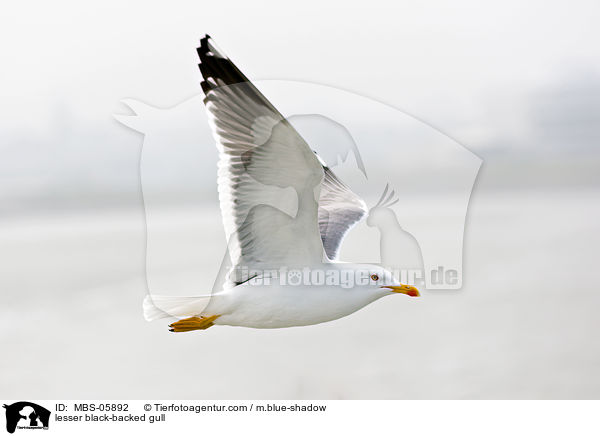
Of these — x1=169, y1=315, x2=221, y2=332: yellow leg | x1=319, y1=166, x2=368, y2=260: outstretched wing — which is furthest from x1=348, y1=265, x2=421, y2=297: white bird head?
x1=169, y1=315, x2=221, y2=332: yellow leg

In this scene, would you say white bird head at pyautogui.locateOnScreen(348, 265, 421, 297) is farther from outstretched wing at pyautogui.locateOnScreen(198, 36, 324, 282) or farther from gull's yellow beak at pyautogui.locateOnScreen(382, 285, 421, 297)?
outstretched wing at pyautogui.locateOnScreen(198, 36, 324, 282)

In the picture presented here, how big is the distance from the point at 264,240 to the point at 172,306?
2.03 ft

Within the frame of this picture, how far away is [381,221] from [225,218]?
1.41 metres

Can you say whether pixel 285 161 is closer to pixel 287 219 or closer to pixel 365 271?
pixel 287 219

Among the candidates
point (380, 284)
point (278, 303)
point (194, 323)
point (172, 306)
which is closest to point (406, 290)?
point (380, 284)

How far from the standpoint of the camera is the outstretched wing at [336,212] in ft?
15.7

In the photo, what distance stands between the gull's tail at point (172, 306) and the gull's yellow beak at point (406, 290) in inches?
37.7

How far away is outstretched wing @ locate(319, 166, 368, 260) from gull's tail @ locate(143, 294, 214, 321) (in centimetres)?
88

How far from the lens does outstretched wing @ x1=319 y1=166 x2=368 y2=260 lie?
479cm

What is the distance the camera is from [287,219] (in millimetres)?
3963

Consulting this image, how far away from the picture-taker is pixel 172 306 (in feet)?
13.8

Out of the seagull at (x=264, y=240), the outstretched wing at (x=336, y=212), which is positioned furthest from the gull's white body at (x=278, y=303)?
the outstretched wing at (x=336, y=212)

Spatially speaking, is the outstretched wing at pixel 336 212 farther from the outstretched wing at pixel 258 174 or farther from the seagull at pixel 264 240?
the outstretched wing at pixel 258 174
